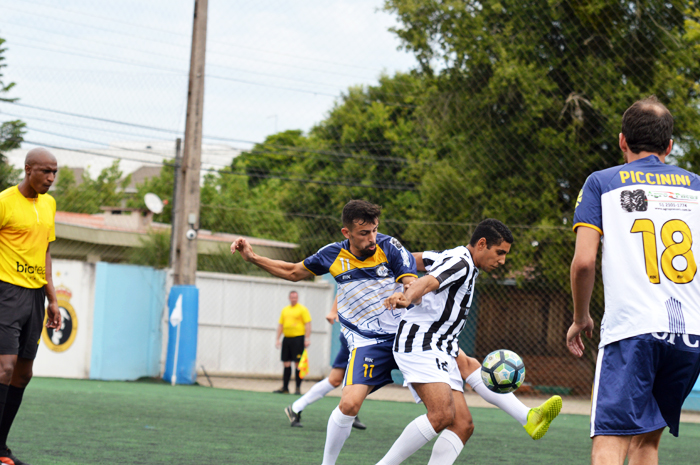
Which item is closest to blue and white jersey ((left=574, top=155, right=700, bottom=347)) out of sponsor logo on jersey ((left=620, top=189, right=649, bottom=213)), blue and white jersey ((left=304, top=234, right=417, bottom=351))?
sponsor logo on jersey ((left=620, top=189, right=649, bottom=213))

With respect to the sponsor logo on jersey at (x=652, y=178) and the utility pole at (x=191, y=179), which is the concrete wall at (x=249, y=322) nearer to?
the utility pole at (x=191, y=179)

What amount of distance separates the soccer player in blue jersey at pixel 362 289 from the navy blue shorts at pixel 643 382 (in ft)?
6.59

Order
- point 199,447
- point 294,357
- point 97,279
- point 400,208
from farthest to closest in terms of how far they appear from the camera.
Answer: point 400,208 < point 97,279 < point 294,357 < point 199,447

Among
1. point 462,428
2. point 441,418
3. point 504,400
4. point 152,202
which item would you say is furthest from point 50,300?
point 152,202

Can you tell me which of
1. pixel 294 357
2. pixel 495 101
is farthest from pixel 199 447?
pixel 495 101

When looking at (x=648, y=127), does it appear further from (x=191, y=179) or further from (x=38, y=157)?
(x=191, y=179)

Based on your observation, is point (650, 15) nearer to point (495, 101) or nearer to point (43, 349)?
point (495, 101)

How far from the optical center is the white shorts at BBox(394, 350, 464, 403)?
4.79 metres

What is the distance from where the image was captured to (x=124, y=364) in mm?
16266

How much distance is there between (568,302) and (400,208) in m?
12.1

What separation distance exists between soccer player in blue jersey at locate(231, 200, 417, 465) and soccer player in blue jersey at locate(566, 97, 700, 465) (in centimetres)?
192

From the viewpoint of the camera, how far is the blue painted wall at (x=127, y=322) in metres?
16.0

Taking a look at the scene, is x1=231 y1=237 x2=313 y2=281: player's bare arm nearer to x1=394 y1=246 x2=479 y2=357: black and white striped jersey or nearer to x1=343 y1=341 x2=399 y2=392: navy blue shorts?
x1=343 y1=341 x2=399 y2=392: navy blue shorts

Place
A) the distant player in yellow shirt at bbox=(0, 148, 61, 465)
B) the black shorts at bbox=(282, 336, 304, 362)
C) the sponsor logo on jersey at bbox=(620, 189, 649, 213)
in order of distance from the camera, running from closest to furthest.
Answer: the sponsor logo on jersey at bbox=(620, 189, 649, 213), the distant player in yellow shirt at bbox=(0, 148, 61, 465), the black shorts at bbox=(282, 336, 304, 362)
